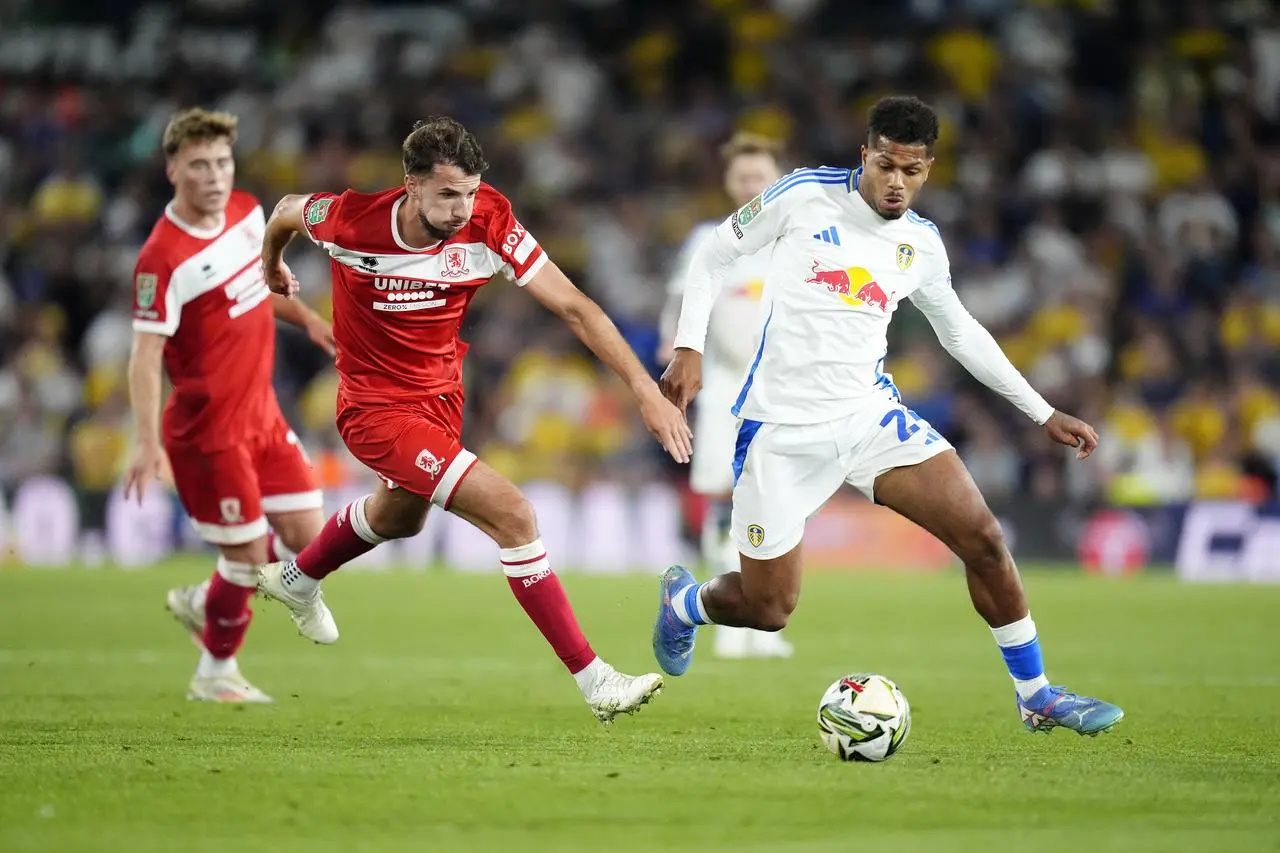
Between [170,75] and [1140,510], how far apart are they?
47.0 ft

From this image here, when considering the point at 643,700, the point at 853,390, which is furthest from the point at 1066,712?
the point at 643,700

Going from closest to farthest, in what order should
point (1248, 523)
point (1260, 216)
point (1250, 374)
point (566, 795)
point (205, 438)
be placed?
point (566, 795) < point (205, 438) < point (1248, 523) < point (1250, 374) < point (1260, 216)

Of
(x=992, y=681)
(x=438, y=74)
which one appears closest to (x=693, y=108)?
(x=438, y=74)

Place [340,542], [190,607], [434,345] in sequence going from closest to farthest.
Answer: [434,345]
[340,542]
[190,607]

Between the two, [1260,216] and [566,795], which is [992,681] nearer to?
[566,795]

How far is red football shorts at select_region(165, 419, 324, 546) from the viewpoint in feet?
29.9

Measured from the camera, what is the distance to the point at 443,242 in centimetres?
766

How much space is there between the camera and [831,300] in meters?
7.54

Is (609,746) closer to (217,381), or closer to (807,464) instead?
(807,464)

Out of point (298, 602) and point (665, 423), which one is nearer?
point (665, 423)

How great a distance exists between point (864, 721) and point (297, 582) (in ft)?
9.71

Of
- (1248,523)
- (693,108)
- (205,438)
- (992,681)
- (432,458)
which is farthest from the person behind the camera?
(693,108)

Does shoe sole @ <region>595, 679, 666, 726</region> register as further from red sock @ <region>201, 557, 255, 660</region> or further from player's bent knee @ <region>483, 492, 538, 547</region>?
red sock @ <region>201, 557, 255, 660</region>

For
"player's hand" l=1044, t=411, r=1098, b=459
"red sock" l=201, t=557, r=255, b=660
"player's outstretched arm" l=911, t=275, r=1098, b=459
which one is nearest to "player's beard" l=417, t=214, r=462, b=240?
"player's outstretched arm" l=911, t=275, r=1098, b=459
